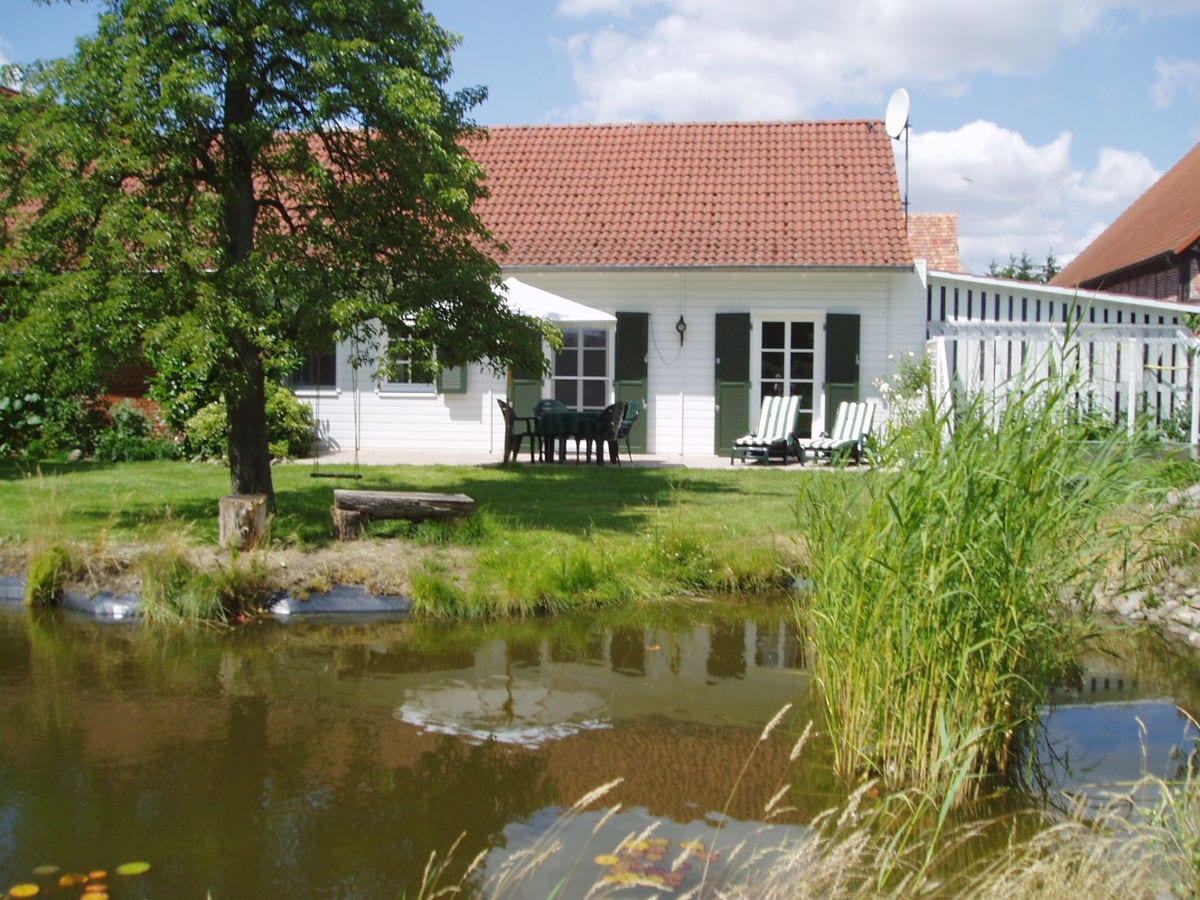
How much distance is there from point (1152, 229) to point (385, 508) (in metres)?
22.4

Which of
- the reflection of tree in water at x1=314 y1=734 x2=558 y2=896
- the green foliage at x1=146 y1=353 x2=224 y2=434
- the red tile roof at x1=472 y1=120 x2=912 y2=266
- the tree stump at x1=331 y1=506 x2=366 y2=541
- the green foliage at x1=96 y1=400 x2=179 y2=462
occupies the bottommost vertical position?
the reflection of tree in water at x1=314 y1=734 x2=558 y2=896

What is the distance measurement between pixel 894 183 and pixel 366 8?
10251mm

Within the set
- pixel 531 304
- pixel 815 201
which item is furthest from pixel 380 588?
pixel 815 201

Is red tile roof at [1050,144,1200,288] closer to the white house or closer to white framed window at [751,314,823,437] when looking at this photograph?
the white house

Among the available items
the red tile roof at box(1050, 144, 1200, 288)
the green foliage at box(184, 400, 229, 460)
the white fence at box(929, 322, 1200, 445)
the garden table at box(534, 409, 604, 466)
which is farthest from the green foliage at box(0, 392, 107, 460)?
the red tile roof at box(1050, 144, 1200, 288)

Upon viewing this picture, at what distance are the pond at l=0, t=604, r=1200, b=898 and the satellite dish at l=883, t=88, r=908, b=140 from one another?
37.8 feet

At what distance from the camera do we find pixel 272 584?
24.9 ft

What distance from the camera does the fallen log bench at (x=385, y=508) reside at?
861 centimetres

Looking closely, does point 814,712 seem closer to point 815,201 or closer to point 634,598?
point 634,598

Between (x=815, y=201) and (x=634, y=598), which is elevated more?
(x=815, y=201)

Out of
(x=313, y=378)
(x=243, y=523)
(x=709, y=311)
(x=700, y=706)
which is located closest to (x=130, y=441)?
(x=313, y=378)

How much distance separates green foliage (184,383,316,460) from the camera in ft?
45.4

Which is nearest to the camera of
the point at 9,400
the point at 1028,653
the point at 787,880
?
the point at 787,880

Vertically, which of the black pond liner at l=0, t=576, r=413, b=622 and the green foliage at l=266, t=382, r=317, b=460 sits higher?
the green foliage at l=266, t=382, r=317, b=460
